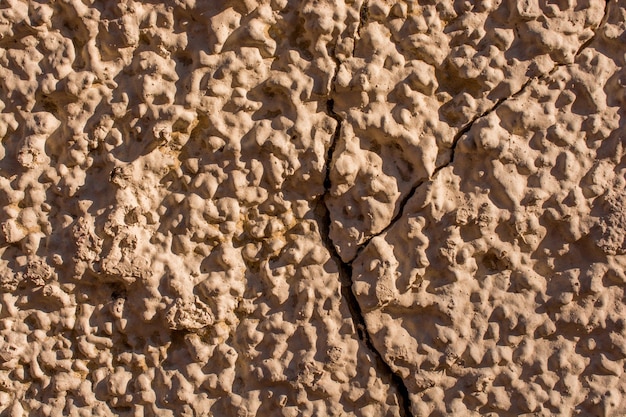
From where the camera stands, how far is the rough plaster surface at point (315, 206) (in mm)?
1169

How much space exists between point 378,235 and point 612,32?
493 millimetres

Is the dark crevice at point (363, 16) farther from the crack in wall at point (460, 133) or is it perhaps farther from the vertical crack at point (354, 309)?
the crack in wall at point (460, 133)

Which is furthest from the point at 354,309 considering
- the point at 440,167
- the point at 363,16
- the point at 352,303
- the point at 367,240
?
the point at 363,16

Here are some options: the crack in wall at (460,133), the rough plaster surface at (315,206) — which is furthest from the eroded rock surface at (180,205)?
the crack in wall at (460,133)

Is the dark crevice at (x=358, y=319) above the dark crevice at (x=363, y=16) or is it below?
below

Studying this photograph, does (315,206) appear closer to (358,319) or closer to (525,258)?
(358,319)

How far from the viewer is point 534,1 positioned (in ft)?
3.83

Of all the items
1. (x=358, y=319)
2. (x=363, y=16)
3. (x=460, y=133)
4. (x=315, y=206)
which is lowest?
(x=358, y=319)

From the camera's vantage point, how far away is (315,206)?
1.22m

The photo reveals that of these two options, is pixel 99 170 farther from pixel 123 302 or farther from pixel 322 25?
pixel 322 25

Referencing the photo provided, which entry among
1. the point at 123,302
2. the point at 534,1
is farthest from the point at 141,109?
the point at 534,1

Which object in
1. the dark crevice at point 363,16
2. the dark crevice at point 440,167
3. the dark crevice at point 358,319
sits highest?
the dark crevice at point 363,16

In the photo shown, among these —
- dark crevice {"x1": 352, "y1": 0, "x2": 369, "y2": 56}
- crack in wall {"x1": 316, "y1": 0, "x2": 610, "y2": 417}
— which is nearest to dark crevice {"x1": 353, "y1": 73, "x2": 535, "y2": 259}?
crack in wall {"x1": 316, "y1": 0, "x2": 610, "y2": 417}

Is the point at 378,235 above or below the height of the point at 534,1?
below
